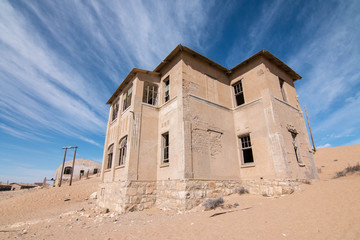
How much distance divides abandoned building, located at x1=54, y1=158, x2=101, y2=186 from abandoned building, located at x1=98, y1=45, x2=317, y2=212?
29319mm

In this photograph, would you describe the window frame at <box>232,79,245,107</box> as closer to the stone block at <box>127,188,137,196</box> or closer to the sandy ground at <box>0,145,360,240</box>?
the sandy ground at <box>0,145,360,240</box>

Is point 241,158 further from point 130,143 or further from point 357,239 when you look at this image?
point 357,239

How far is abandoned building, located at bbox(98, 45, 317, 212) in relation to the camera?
10500 mm

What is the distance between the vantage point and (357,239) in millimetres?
4215

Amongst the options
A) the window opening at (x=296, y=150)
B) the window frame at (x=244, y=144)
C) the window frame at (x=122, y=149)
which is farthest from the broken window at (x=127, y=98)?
the window opening at (x=296, y=150)

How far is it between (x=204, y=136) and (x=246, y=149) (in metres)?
3.61

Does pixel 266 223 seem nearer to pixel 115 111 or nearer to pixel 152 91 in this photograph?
pixel 152 91

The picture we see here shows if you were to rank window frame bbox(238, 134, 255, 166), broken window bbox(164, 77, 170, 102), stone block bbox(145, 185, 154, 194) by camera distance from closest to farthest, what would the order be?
stone block bbox(145, 185, 154, 194) → window frame bbox(238, 134, 255, 166) → broken window bbox(164, 77, 170, 102)

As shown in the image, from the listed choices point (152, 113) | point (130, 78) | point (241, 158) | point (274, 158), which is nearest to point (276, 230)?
point (274, 158)

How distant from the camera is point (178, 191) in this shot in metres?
9.82

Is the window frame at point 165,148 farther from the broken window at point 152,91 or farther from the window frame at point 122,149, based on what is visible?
the broken window at point 152,91

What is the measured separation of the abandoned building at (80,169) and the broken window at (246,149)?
36424 millimetres

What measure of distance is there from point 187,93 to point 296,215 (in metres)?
8.18

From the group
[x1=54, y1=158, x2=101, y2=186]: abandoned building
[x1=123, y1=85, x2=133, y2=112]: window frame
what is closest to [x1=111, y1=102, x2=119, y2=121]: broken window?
[x1=123, y1=85, x2=133, y2=112]: window frame
